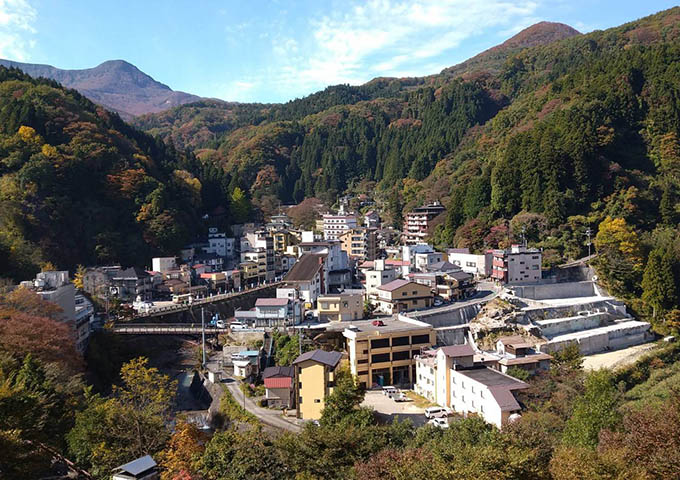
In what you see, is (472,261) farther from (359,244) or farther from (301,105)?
(301,105)

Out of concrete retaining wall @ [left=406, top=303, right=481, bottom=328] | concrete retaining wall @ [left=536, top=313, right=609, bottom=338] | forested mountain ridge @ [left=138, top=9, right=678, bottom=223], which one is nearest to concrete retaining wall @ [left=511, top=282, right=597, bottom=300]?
concrete retaining wall @ [left=536, top=313, right=609, bottom=338]

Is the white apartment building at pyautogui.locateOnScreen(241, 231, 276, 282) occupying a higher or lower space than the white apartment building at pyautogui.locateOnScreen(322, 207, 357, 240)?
lower

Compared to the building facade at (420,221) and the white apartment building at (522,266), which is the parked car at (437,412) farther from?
the building facade at (420,221)

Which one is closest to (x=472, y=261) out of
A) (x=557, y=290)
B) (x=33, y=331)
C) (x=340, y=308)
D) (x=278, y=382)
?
(x=557, y=290)

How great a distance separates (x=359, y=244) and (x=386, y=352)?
18844 mm

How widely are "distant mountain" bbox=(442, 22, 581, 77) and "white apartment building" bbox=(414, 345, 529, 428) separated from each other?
89465mm

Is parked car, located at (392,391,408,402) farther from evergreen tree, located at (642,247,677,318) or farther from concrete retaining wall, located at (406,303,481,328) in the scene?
evergreen tree, located at (642,247,677,318)

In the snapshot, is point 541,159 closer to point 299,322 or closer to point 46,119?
point 299,322

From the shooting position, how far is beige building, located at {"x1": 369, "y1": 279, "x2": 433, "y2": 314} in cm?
2669

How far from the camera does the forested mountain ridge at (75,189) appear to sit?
3209 centimetres

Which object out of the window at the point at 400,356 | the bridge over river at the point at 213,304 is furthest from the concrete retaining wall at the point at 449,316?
the bridge over river at the point at 213,304

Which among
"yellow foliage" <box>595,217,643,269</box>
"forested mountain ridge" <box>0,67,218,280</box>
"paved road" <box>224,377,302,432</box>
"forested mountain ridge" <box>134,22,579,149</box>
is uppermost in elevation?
"forested mountain ridge" <box>134,22,579,149</box>

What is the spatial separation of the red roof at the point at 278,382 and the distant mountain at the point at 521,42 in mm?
91677

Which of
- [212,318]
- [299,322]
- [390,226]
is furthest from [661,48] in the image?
[212,318]
